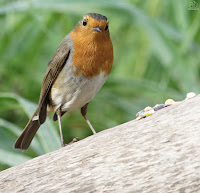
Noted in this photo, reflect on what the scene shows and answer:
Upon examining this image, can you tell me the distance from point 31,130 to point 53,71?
1.46 feet

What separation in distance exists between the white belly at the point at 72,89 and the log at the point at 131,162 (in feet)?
2.56

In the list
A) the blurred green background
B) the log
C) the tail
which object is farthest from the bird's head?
the log

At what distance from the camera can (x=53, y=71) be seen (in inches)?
126

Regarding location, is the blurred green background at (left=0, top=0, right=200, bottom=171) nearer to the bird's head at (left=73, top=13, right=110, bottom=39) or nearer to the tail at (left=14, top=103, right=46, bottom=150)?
the tail at (left=14, top=103, right=46, bottom=150)

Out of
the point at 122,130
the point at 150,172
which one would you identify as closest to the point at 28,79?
the point at 122,130

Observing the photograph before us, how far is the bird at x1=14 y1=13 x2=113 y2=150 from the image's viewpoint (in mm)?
3000

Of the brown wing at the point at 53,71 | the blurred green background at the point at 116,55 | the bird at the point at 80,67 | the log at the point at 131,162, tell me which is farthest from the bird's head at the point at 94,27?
the log at the point at 131,162

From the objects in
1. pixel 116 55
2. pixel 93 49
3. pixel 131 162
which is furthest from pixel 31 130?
pixel 116 55

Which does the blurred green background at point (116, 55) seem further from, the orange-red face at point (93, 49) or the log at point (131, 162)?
the log at point (131, 162)

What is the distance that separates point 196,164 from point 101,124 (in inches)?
95.9

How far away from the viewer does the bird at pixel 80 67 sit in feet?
9.84

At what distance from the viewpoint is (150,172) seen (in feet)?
6.33

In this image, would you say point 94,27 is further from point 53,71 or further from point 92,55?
point 53,71

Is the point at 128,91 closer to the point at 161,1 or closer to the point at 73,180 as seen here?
the point at 161,1
